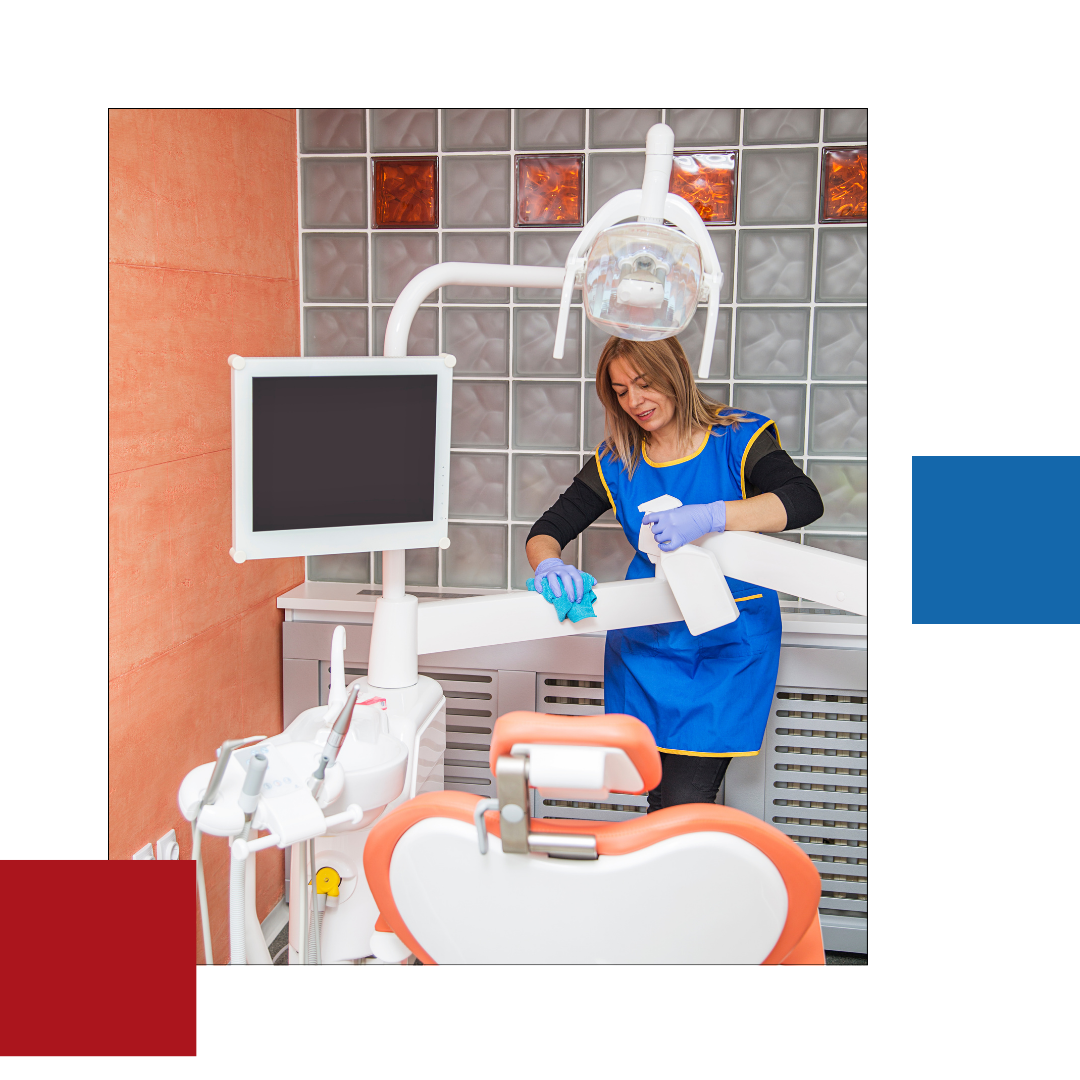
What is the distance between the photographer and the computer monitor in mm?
1409

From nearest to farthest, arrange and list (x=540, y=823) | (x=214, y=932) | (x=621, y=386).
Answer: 1. (x=540, y=823)
2. (x=621, y=386)
3. (x=214, y=932)

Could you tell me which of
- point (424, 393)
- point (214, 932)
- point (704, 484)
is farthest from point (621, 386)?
point (214, 932)

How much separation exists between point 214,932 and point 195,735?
0.48 metres

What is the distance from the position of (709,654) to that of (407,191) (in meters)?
1.38

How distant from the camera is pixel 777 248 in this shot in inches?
92.8

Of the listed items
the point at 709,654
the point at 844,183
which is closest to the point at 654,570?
the point at 709,654

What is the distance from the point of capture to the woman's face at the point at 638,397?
1926 millimetres

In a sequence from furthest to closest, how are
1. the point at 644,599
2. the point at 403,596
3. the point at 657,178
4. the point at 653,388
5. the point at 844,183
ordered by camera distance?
the point at 844,183 < the point at 653,388 < the point at 644,599 < the point at 403,596 < the point at 657,178

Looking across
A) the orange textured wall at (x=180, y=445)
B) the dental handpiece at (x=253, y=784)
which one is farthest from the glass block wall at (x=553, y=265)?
the dental handpiece at (x=253, y=784)

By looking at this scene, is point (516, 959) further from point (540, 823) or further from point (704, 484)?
point (704, 484)

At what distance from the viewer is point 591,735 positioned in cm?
106

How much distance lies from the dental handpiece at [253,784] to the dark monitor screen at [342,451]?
408mm

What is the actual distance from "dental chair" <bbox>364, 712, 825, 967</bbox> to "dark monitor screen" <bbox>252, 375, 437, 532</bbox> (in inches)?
21.7

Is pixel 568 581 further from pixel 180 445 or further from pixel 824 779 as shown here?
pixel 824 779
